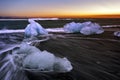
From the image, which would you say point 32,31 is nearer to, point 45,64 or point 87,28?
point 87,28

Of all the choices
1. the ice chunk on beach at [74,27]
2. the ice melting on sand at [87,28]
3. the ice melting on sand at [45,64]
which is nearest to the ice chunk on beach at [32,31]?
the ice chunk on beach at [74,27]

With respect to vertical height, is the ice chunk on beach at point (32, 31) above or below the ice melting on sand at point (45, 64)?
below

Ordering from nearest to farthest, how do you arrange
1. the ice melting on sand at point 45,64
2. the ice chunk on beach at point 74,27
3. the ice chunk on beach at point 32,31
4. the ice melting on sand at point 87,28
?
1. the ice melting on sand at point 45,64
2. the ice chunk on beach at point 32,31
3. the ice melting on sand at point 87,28
4. the ice chunk on beach at point 74,27

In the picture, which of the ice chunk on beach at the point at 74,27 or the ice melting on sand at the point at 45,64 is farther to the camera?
the ice chunk on beach at the point at 74,27

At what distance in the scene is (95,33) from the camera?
62.4 feet

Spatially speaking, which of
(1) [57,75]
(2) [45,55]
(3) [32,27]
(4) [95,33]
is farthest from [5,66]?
(4) [95,33]

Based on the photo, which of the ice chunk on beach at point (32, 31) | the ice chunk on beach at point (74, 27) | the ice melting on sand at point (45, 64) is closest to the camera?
the ice melting on sand at point (45, 64)

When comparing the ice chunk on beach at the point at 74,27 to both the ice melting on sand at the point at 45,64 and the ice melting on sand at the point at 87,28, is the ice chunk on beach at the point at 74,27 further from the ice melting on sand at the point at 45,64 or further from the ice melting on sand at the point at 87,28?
the ice melting on sand at the point at 45,64

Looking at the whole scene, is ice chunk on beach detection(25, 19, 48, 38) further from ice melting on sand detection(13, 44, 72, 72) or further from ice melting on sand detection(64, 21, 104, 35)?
ice melting on sand detection(13, 44, 72, 72)

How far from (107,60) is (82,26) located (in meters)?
13.2

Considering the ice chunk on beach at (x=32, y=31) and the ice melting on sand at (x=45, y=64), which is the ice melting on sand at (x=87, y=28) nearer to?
the ice chunk on beach at (x=32, y=31)

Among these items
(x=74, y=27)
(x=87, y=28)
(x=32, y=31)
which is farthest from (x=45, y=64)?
(x=74, y=27)

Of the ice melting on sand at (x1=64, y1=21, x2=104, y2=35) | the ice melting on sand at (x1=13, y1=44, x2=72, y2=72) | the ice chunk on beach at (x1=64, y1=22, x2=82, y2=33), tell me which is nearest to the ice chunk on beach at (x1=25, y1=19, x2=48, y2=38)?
the ice chunk on beach at (x1=64, y1=22, x2=82, y2=33)

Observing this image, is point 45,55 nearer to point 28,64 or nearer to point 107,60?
point 28,64
